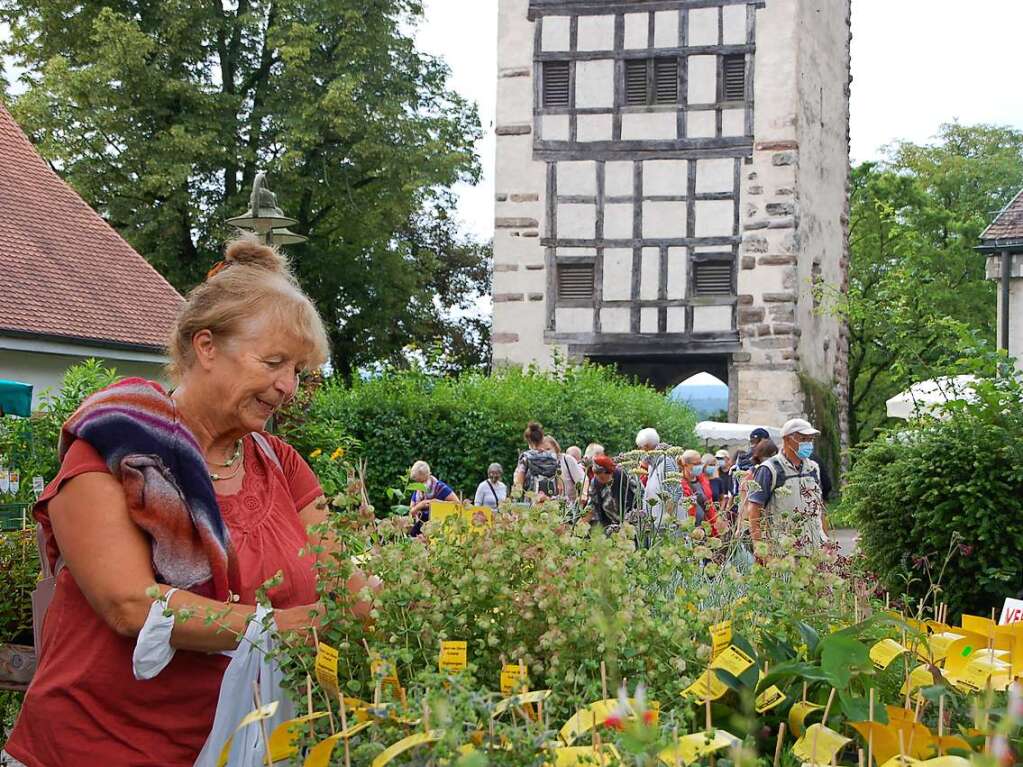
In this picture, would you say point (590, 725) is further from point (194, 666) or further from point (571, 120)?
point (571, 120)

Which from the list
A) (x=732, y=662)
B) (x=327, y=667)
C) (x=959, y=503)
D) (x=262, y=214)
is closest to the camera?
(x=327, y=667)

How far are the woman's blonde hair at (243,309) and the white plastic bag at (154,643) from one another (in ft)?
1.69

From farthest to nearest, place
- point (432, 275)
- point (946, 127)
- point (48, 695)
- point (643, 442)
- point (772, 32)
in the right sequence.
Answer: point (946, 127)
point (432, 275)
point (772, 32)
point (643, 442)
point (48, 695)

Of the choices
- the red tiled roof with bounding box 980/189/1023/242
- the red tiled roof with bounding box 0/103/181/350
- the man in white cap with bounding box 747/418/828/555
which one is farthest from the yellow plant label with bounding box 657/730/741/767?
the red tiled roof with bounding box 980/189/1023/242

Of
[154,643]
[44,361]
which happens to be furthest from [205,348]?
[44,361]

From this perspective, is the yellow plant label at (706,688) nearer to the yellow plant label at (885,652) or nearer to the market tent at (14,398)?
the yellow plant label at (885,652)

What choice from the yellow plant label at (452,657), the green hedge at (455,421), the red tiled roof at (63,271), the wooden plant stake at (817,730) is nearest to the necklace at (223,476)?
the yellow plant label at (452,657)

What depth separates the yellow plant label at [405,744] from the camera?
1816 mm

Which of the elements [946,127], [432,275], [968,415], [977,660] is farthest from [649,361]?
[946,127]

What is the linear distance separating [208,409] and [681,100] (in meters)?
18.3

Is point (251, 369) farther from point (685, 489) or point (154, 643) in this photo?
point (685, 489)

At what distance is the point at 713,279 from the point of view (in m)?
20.1

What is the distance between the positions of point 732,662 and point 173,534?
3.30ft

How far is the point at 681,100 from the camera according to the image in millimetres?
20000
